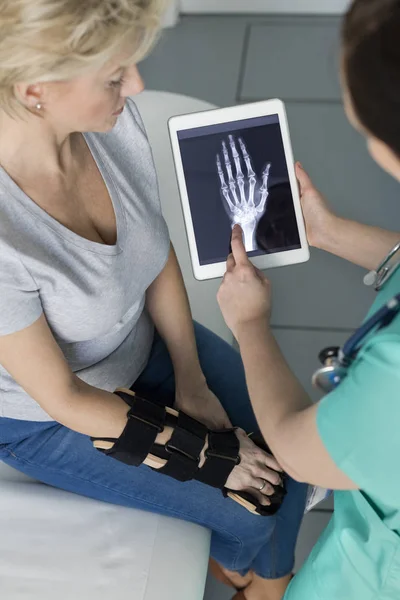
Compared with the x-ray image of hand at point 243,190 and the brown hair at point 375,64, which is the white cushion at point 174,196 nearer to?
the x-ray image of hand at point 243,190

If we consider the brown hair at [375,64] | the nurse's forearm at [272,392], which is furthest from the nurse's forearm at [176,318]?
the brown hair at [375,64]

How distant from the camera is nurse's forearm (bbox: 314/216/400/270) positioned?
3.88 feet

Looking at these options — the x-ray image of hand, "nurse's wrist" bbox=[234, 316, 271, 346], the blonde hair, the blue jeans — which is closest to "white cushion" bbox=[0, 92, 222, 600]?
the blue jeans

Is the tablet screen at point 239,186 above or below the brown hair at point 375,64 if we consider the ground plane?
below

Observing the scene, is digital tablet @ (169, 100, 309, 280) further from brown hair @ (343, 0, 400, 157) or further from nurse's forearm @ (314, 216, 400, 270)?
brown hair @ (343, 0, 400, 157)

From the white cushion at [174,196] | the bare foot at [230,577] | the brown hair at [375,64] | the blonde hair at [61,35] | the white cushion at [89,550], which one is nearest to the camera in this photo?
the brown hair at [375,64]

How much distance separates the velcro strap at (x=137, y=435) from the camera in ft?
3.89

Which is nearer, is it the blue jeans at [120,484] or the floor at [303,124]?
the blue jeans at [120,484]

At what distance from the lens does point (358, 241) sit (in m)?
1.21

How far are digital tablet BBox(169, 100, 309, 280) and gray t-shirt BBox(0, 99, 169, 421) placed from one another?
7cm

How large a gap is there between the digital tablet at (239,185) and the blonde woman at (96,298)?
7 cm

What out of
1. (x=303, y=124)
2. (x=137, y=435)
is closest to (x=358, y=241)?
(x=137, y=435)

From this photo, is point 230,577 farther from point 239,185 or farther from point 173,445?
point 239,185

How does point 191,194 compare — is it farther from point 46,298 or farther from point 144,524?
point 144,524
